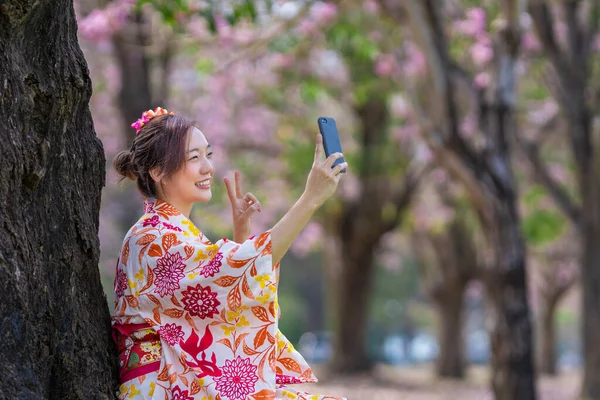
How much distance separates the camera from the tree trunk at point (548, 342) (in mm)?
22447

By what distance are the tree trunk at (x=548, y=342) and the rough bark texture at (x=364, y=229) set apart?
680cm

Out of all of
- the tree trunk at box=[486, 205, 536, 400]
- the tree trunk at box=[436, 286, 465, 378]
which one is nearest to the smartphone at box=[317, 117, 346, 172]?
the tree trunk at box=[486, 205, 536, 400]

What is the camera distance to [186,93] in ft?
54.6

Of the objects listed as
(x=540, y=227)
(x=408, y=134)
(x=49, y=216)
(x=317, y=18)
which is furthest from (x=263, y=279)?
(x=540, y=227)

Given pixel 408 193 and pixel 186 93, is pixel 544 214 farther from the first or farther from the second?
pixel 186 93

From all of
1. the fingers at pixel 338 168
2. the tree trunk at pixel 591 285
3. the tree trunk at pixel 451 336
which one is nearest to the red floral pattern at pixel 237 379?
the fingers at pixel 338 168

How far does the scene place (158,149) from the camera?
3.04 m

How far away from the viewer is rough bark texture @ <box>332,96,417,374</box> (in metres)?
15.9

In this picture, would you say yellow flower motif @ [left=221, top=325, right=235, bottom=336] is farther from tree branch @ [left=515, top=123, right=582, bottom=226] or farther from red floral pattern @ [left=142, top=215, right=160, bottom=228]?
tree branch @ [left=515, top=123, right=582, bottom=226]

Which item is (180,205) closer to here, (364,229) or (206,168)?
(206,168)

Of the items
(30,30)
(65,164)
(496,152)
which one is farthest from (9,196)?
(496,152)

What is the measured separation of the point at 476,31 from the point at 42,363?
8714mm

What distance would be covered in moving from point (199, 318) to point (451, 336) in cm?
1698

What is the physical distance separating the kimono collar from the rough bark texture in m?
12.2
